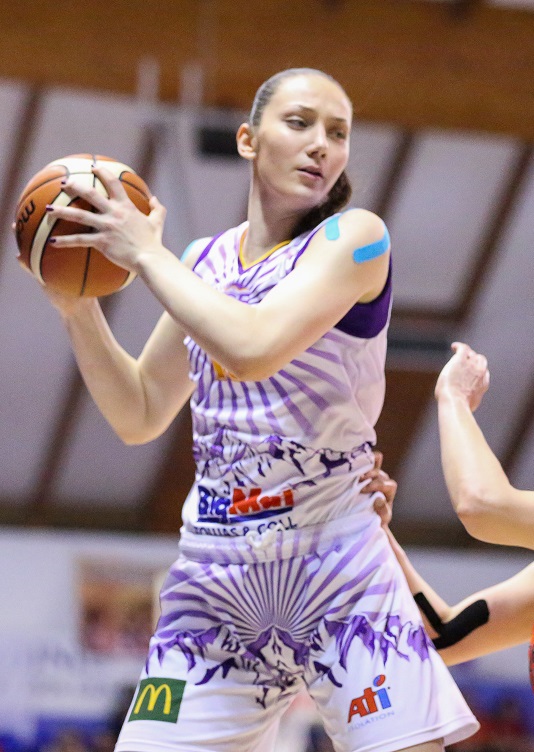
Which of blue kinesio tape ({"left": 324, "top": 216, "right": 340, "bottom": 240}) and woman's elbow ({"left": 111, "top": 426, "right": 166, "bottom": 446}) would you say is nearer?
blue kinesio tape ({"left": 324, "top": 216, "right": 340, "bottom": 240})

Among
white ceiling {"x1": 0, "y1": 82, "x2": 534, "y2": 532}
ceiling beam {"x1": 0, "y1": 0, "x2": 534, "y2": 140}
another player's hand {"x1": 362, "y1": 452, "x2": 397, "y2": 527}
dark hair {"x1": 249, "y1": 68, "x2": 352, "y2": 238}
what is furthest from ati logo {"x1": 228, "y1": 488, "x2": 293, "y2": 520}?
white ceiling {"x1": 0, "y1": 82, "x2": 534, "y2": 532}

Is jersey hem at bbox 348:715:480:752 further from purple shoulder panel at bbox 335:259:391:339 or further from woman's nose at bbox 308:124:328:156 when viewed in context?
woman's nose at bbox 308:124:328:156

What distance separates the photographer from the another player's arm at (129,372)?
3.22m

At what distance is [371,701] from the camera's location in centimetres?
268

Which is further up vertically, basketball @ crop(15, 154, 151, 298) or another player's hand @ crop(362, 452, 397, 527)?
basketball @ crop(15, 154, 151, 298)

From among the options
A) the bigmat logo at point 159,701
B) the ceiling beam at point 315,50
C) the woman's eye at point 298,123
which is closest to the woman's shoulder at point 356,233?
the woman's eye at point 298,123

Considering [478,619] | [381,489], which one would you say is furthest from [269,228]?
[478,619]

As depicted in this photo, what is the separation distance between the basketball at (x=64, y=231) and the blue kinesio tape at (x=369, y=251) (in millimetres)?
557

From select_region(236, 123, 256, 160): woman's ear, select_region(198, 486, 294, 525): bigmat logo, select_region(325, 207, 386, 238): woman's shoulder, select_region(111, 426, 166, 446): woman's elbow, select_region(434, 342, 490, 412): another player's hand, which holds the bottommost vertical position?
select_region(111, 426, 166, 446): woman's elbow

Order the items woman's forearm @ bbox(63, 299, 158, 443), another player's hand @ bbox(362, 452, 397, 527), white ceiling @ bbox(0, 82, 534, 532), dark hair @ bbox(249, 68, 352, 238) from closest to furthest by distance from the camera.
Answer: another player's hand @ bbox(362, 452, 397, 527) < dark hair @ bbox(249, 68, 352, 238) < woman's forearm @ bbox(63, 299, 158, 443) < white ceiling @ bbox(0, 82, 534, 532)

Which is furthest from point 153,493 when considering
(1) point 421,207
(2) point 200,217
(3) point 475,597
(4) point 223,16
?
(3) point 475,597

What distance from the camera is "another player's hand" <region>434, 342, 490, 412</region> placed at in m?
2.80

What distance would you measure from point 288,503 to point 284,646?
32cm

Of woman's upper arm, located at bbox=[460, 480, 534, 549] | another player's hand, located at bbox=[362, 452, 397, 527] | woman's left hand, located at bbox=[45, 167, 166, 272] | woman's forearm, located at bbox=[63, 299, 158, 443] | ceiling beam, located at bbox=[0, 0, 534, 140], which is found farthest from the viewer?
ceiling beam, located at bbox=[0, 0, 534, 140]
